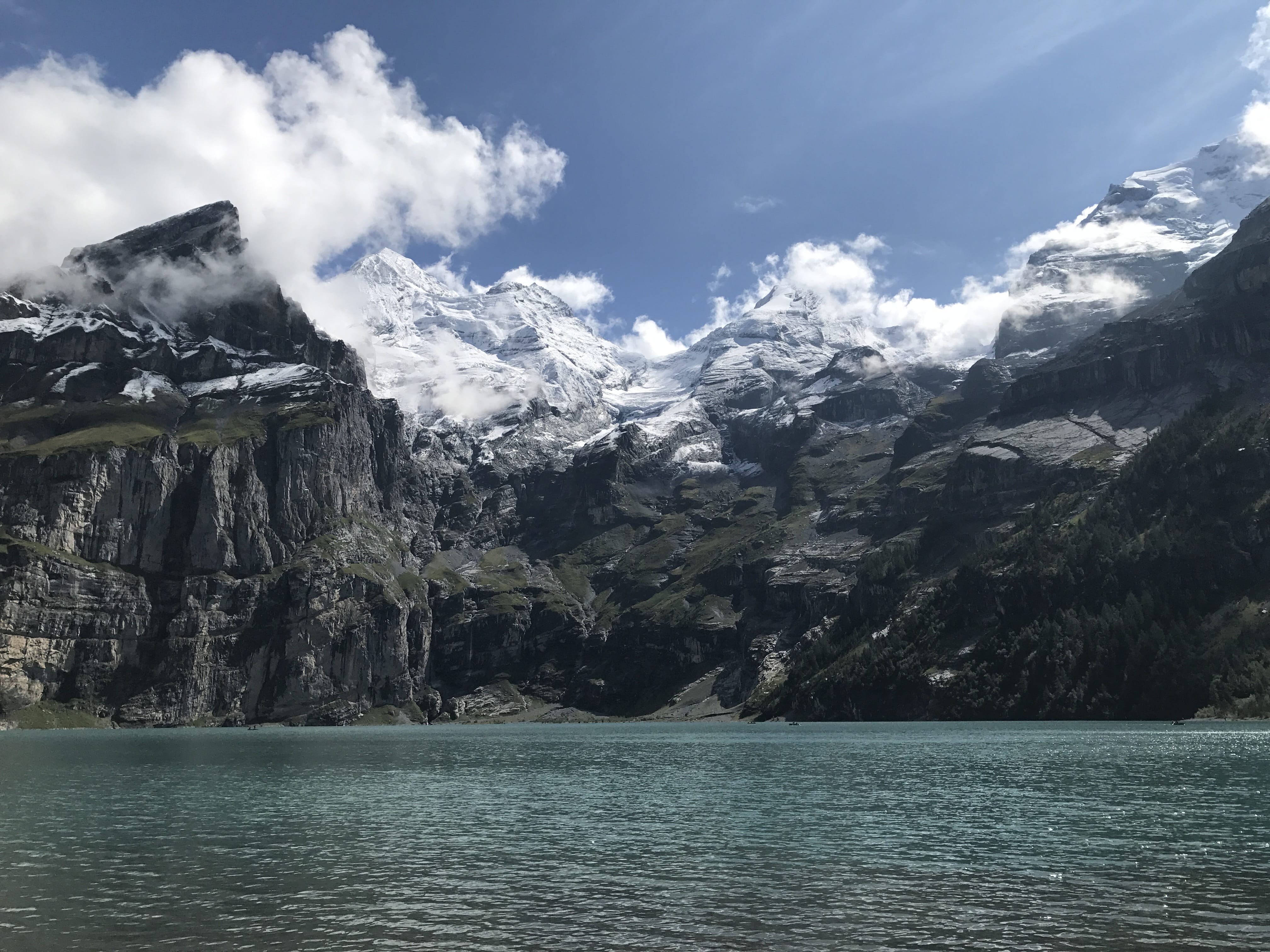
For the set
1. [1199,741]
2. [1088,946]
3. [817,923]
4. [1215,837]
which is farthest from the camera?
[1199,741]

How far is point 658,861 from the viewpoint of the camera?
181 ft

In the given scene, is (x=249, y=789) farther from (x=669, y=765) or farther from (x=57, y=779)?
(x=669, y=765)

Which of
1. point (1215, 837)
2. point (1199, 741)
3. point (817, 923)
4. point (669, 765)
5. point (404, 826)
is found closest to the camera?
point (817, 923)

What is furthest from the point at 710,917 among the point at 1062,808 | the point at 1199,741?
the point at 1199,741

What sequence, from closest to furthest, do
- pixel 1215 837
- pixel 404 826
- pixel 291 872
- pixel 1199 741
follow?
pixel 291 872, pixel 1215 837, pixel 404 826, pixel 1199 741

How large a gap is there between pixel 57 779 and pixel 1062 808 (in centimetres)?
10839

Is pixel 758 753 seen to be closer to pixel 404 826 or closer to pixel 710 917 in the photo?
pixel 404 826

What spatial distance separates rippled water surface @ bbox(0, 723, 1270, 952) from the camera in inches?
1548

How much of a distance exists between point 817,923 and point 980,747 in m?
119

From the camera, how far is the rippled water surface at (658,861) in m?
39.3

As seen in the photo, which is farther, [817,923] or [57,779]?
[57,779]

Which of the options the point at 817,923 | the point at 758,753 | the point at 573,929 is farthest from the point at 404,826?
the point at 758,753

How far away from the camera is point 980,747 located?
148 metres

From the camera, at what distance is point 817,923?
1580 inches
